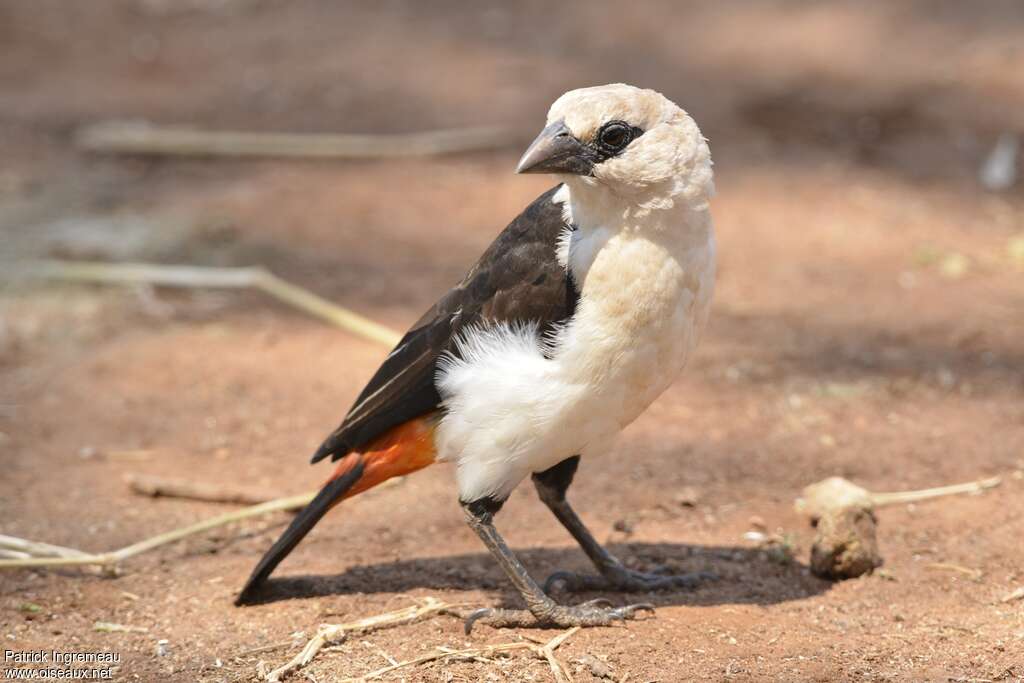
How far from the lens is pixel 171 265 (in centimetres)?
655

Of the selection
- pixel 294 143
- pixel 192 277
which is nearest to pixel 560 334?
pixel 192 277

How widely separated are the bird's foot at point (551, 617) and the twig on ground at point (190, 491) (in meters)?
1.22

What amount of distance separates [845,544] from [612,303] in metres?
1.15

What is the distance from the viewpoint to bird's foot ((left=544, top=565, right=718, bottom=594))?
4062mm

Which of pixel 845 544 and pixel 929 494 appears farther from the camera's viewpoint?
pixel 929 494

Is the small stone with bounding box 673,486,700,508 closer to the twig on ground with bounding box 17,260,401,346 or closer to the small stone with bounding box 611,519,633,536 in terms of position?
the small stone with bounding box 611,519,633,536

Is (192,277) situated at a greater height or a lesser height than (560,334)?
lesser

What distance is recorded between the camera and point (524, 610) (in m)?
3.84

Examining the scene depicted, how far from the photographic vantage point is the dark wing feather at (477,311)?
360cm

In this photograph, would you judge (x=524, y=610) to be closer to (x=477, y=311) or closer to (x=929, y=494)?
(x=477, y=311)

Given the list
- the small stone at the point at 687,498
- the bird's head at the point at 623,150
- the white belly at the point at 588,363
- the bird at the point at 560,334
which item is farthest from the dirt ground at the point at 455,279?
the bird's head at the point at 623,150

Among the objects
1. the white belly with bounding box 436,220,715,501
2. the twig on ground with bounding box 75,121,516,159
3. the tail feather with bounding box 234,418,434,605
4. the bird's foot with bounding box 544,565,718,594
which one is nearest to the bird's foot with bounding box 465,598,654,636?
the bird's foot with bounding box 544,565,718,594

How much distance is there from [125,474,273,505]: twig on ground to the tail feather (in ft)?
2.46

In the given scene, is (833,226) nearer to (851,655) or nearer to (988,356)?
(988,356)
